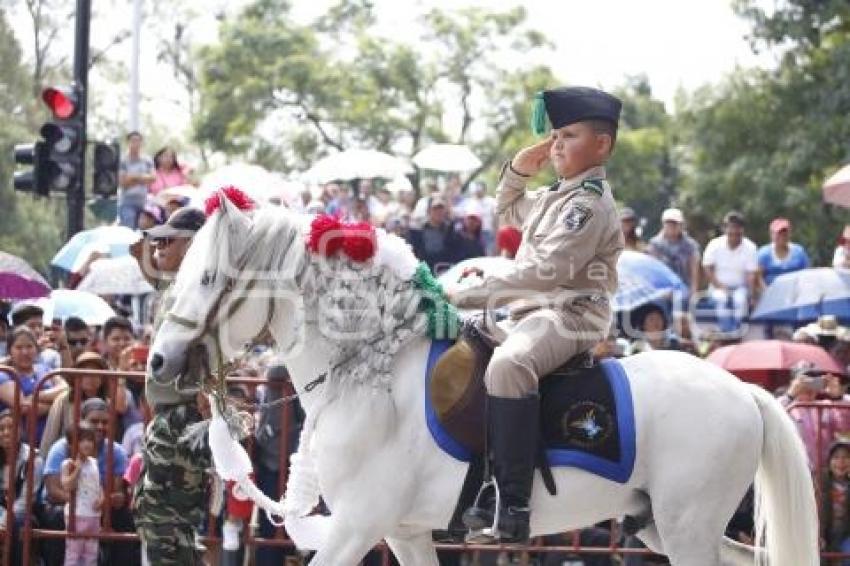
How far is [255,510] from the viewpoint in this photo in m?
11.0

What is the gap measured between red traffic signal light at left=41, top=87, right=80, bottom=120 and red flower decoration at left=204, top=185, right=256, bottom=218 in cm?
995

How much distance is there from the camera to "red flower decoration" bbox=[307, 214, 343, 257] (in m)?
7.82

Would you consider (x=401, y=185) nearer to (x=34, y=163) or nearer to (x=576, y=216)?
(x=34, y=163)

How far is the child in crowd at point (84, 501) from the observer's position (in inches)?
426

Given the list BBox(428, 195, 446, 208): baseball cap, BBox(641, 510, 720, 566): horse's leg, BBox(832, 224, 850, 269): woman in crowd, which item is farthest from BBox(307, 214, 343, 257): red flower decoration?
BBox(428, 195, 446, 208): baseball cap

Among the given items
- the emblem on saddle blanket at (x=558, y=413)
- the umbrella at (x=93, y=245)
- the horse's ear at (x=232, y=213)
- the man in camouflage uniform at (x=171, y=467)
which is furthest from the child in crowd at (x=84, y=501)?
the umbrella at (x=93, y=245)

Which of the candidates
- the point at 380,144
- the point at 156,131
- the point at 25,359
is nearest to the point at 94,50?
the point at 156,131

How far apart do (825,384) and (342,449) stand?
5.75 m

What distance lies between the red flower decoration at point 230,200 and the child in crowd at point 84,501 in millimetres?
3406

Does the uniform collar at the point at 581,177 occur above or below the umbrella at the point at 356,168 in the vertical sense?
below

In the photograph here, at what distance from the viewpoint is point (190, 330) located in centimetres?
771

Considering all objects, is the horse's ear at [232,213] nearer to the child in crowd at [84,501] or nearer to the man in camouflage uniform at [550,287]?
the man in camouflage uniform at [550,287]

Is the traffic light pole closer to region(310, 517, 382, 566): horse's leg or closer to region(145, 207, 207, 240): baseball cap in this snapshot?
region(145, 207, 207, 240): baseball cap

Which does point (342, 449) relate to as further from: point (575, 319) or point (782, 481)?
point (782, 481)
